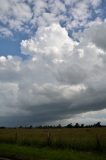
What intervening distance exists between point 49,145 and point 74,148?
421 centimetres

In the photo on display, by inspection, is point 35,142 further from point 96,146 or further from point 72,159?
point 72,159

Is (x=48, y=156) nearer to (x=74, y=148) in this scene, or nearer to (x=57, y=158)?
(x=57, y=158)

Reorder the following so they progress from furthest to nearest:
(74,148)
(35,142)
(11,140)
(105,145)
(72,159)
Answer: (11,140), (35,142), (74,148), (105,145), (72,159)

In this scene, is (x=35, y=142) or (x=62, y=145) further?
(x=35, y=142)

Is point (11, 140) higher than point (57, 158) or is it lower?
higher

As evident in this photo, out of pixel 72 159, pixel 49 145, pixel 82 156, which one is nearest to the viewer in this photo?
pixel 72 159

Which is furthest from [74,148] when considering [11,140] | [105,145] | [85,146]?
[11,140]

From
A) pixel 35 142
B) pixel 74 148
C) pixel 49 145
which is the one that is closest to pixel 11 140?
pixel 35 142

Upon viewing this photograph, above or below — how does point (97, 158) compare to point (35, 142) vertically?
below

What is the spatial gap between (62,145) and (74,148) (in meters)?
2.01

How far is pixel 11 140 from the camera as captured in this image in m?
41.0

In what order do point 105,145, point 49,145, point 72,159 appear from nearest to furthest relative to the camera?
1. point 72,159
2. point 105,145
3. point 49,145

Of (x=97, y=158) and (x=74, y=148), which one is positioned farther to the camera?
(x=74, y=148)

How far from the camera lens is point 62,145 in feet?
101
